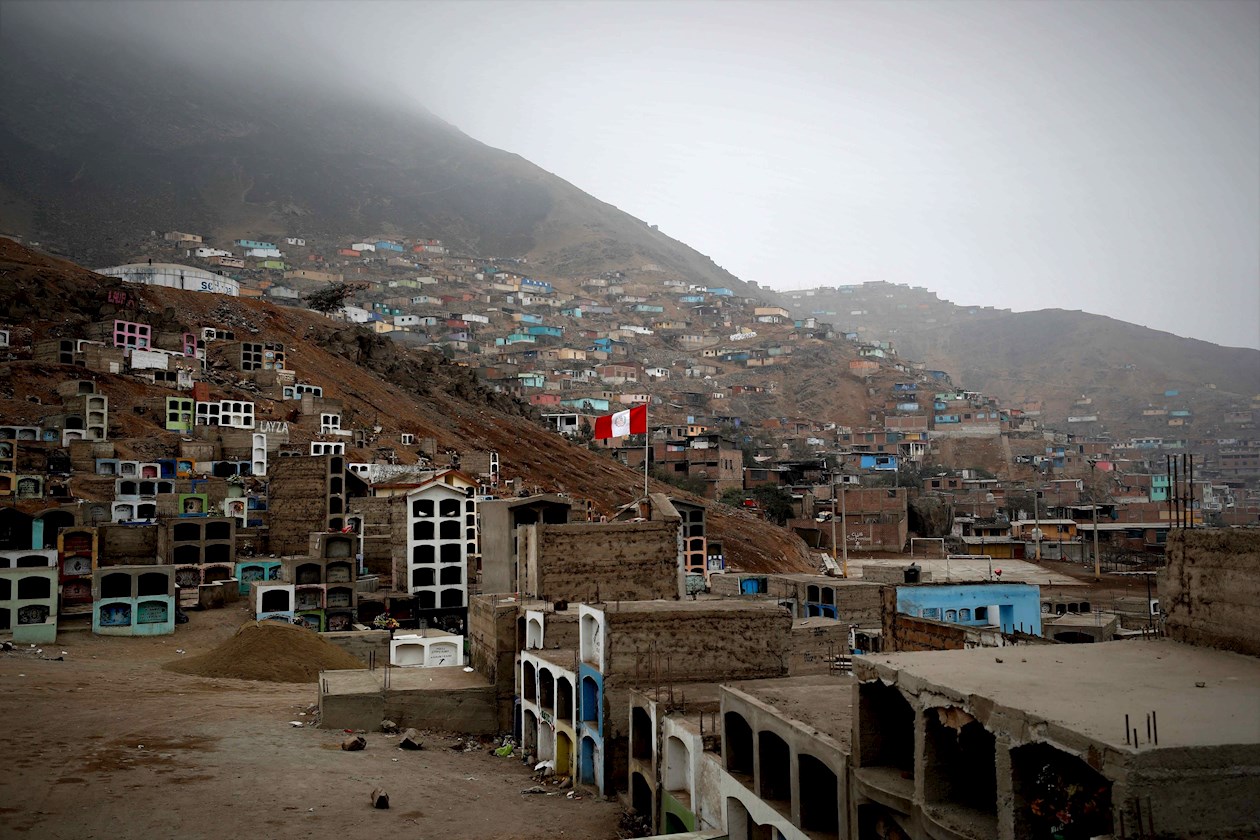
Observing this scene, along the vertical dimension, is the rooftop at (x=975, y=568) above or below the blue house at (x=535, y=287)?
below

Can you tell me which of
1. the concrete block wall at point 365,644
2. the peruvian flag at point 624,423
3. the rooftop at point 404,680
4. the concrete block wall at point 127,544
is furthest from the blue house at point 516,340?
the rooftop at point 404,680

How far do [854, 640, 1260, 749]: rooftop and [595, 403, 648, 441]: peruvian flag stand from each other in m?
15.9

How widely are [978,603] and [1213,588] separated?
22432 mm

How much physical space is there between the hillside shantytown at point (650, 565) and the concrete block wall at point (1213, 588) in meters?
0.05

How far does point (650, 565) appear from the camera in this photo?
92.2 feet

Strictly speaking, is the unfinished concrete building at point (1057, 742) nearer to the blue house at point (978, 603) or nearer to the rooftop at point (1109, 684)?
the rooftop at point (1109, 684)

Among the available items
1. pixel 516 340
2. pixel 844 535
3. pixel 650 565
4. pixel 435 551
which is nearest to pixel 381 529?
pixel 435 551

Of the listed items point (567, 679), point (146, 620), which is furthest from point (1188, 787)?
point (146, 620)

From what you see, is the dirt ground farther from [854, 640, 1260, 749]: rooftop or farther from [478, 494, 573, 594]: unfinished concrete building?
[478, 494, 573, 594]: unfinished concrete building

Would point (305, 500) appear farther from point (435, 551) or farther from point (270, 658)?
point (270, 658)

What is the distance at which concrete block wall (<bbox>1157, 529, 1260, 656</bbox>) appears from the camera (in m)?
12.4

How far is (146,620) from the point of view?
3831 centimetres

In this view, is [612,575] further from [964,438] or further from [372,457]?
[964,438]

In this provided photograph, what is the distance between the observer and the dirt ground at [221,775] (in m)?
18.2
